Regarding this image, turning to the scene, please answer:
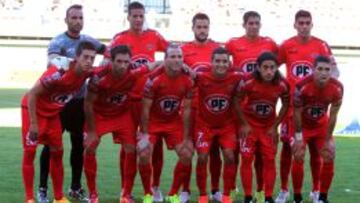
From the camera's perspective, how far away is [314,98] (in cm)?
767

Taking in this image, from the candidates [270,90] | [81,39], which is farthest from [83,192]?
[270,90]

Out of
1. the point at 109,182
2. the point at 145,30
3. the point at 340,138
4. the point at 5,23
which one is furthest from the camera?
the point at 5,23

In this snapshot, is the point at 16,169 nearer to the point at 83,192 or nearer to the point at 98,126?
the point at 83,192

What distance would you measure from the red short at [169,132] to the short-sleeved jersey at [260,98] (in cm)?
67

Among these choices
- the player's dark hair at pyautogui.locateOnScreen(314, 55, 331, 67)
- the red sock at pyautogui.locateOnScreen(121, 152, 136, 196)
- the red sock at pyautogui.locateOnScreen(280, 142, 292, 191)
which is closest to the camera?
the player's dark hair at pyautogui.locateOnScreen(314, 55, 331, 67)

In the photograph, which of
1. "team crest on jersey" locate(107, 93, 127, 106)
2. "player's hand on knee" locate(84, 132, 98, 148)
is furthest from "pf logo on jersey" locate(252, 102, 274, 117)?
"player's hand on knee" locate(84, 132, 98, 148)

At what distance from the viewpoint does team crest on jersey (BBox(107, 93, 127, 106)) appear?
300 inches

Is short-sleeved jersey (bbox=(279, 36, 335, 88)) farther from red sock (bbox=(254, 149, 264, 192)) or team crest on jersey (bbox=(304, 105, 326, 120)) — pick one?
red sock (bbox=(254, 149, 264, 192))

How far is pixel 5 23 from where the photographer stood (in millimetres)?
32312

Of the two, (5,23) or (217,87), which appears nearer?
(217,87)

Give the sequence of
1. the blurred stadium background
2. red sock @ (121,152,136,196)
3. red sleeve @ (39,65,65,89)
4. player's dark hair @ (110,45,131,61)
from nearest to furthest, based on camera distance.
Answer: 1. red sleeve @ (39,65,65,89)
2. player's dark hair @ (110,45,131,61)
3. red sock @ (121,152,136,196)
4. the blurred stadium background

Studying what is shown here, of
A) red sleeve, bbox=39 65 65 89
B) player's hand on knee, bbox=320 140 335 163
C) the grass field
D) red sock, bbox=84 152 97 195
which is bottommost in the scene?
the grass field

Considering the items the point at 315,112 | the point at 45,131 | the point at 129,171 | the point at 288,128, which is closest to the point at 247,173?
the point at 288,128

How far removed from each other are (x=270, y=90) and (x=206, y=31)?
0.94m
